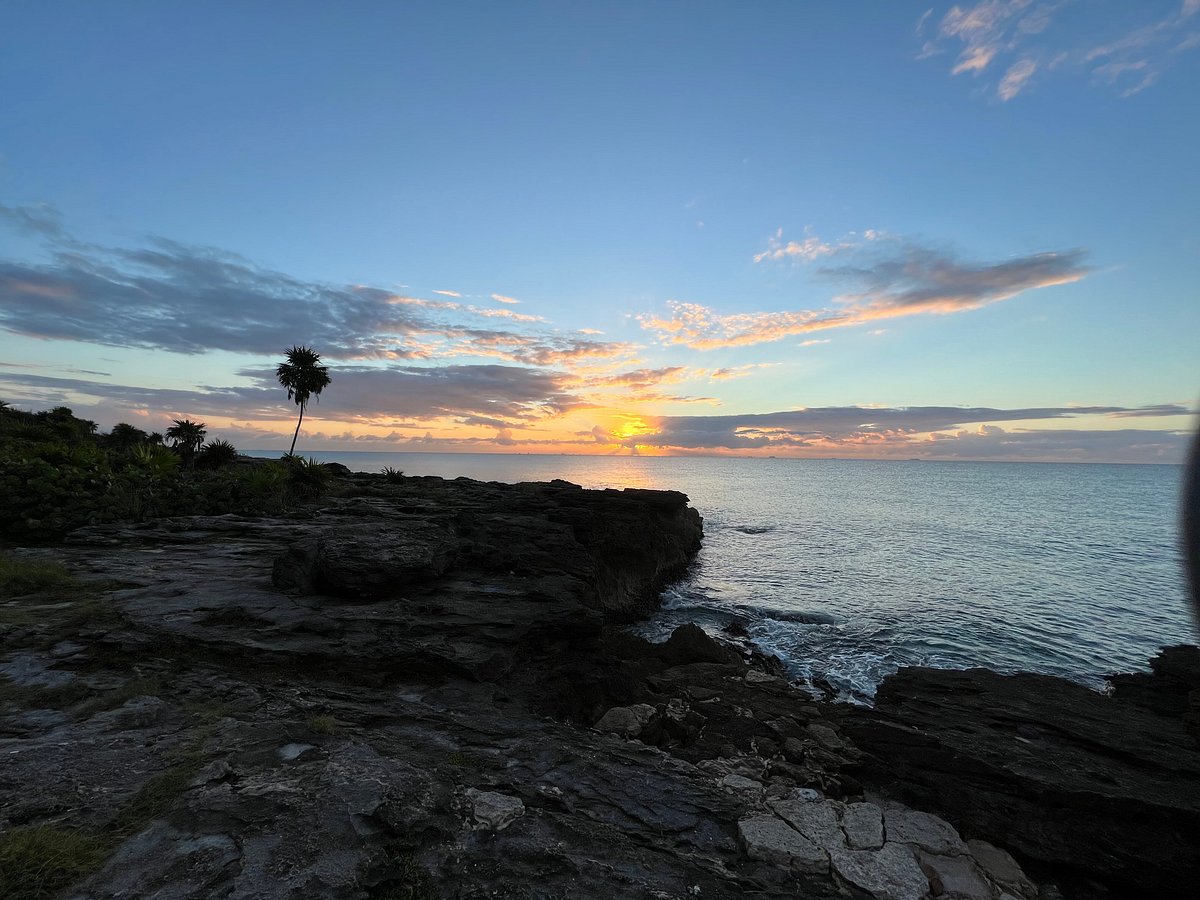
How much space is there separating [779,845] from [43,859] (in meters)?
7.90

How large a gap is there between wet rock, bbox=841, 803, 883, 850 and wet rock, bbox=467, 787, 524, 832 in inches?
191

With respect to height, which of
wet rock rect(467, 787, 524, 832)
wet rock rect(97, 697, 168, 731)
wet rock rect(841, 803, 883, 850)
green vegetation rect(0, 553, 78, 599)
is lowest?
wet rock rect(841, 803, 883, 850)

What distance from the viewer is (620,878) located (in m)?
5.79

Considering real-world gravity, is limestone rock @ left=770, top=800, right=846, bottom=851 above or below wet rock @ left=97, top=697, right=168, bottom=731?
below

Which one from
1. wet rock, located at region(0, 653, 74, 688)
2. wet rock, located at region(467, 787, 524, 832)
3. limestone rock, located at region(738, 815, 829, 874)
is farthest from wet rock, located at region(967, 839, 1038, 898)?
wet rock, located at region(0, 653, 74, 688)

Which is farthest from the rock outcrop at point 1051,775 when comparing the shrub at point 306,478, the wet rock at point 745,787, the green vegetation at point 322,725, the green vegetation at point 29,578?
the shrub at point 306,478

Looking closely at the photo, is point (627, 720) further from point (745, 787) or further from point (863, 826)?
point (863, 826)

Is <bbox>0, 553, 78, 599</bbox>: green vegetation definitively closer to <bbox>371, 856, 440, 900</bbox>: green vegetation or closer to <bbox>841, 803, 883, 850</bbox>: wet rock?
<bbox>371, 856, 440, 900</bbox>: green vegetation

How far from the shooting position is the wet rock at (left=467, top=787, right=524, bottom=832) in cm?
620

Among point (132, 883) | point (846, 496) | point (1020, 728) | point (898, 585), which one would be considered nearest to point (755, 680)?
point (1020, 728)

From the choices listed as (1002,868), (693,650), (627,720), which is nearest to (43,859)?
(627,720)

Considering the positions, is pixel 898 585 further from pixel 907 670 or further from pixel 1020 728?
pixel 1020 728

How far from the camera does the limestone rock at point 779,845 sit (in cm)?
681

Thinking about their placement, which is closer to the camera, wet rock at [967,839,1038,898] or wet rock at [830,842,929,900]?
wet rock at [830,842,929,900]
